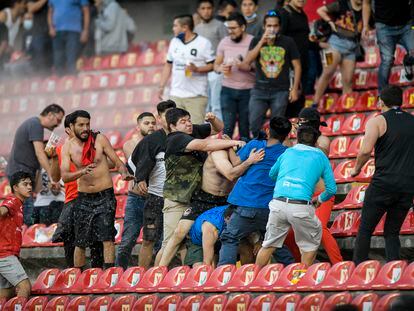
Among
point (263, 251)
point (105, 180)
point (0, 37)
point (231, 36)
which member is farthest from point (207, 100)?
point (0, 37)

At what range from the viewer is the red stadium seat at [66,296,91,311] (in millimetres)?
14242

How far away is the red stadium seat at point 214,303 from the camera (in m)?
13.2

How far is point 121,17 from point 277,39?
21.5 ft

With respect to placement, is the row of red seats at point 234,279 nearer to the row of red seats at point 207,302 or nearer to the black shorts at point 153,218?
the row of red seats at point 207,302

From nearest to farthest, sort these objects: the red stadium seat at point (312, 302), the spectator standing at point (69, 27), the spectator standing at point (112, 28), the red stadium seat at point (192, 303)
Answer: the red stadium seat at point (312, 302), the red stadium seat at point (192, 303), the spectator standing at point (69, 27), the spectator standing at point (112, 28)

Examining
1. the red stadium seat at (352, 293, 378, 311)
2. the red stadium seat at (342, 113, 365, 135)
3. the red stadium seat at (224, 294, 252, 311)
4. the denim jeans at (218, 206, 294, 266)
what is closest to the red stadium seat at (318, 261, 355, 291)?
the red stadium seat at (352, 293, 378, 311)

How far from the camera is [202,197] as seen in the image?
14.1 meters

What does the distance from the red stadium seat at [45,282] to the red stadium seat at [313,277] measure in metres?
3.11

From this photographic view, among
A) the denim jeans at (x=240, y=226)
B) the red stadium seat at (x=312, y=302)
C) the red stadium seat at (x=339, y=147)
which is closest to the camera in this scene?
the red stadium seat at (x=312, y=302)

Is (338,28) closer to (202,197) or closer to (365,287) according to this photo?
(202,197)

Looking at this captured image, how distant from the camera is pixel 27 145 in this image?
671 inches

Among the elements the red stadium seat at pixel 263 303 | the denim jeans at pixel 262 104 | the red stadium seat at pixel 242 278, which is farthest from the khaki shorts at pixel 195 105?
the red stadium seat at pixel 263 303

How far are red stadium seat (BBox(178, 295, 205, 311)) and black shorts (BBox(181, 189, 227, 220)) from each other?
0.90 metres

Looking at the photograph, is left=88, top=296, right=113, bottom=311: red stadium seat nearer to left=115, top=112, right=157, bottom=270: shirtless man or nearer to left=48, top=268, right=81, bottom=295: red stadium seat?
left=48, top=268, right=81, bottom=295: red stadium seat
